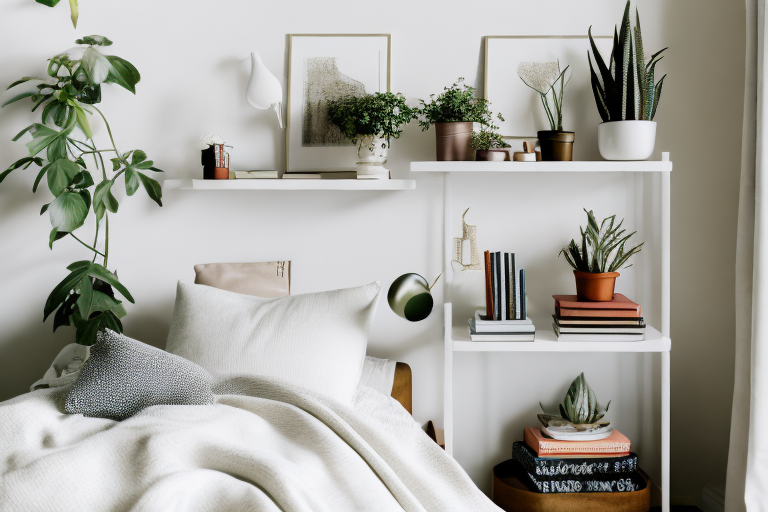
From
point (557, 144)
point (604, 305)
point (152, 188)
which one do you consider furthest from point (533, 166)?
point (152, 188)

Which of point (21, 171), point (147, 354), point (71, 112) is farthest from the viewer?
point (21, 171)

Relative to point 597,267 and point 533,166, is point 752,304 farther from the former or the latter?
point 533,166

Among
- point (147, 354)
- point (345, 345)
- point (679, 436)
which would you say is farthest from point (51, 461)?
point (679, 436)

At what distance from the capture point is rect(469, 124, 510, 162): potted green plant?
2.23 metres

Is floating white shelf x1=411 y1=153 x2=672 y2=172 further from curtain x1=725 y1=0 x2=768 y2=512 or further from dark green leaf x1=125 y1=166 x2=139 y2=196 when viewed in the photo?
dark green leaf x1=125 y1=166 x2=139 y2=196

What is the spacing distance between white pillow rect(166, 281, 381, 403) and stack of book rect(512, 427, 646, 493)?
75 centimetres

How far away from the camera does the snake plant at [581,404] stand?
2310 mm

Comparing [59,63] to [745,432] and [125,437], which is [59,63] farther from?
[745,432]

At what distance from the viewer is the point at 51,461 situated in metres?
1.31

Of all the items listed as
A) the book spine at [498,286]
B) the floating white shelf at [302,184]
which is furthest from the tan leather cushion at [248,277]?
the book spine at [498,286]

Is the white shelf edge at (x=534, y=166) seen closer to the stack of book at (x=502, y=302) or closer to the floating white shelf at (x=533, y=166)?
the floating white shelf at (x=533, y=166)

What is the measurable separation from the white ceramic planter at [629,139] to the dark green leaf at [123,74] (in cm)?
167

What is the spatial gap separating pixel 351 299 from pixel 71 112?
4.01ft

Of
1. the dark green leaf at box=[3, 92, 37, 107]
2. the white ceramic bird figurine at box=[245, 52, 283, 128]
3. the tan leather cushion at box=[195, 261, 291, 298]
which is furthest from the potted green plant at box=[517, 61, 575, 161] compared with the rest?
the dark green leaf at box=[3, 92, 37, 107]
